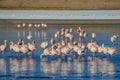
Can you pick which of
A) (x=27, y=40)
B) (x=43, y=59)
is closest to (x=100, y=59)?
(x=43, y=59)

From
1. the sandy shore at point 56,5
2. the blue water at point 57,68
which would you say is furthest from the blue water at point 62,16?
the blue water at point 57,68

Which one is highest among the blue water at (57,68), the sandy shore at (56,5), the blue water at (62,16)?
the sandy shore at (56,5)

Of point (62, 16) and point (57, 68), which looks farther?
point (62, 16)

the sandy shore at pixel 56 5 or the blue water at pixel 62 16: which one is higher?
the sandy shore at pixel 56 5

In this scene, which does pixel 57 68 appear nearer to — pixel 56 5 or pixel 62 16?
pixel 62 16

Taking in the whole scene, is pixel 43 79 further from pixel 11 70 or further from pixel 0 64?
pixel 0 64

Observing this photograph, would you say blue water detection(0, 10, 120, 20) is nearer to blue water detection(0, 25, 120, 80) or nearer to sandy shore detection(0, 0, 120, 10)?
sandy shore detection(0, 0, 120, 10)

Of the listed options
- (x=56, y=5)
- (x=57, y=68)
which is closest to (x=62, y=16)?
(x=56, y=5)

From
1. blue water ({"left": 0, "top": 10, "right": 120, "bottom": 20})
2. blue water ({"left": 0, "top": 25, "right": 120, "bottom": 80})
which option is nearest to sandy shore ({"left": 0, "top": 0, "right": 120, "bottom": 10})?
blue water ({"left": 0, "top": 10, "right": 120, "bottom": 20})

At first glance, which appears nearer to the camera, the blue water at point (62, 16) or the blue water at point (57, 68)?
the blue water at point (57, 68)

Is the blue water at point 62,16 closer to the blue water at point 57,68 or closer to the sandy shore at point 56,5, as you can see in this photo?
the sandy shore at point 56,5

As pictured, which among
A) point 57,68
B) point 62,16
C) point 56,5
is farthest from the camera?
point 56,5

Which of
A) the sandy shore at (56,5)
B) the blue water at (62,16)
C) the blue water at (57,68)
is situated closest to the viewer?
the blue water at (57,68)

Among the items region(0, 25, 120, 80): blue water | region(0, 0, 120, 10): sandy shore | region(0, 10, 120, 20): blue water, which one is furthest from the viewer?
region(0, 0, 120, 10): sandy shore
